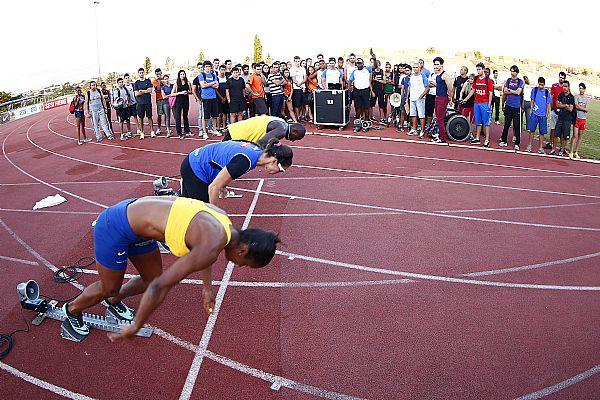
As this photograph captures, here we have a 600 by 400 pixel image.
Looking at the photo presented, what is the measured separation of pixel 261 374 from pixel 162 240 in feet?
4.80

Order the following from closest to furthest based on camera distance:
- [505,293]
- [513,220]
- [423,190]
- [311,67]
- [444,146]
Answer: [505,293] → [513,220] → [423,190] → [444,146] → [311,67]

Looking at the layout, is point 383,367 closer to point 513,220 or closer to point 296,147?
point 513,220

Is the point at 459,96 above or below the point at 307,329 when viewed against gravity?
above

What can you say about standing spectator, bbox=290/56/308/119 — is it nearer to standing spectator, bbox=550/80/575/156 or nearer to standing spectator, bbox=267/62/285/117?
standing spectator, bbox=267/62/285/117

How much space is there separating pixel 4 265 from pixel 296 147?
7.64 m

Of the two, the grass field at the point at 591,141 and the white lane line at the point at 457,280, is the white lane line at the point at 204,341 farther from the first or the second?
the grass field at the point at 591,141

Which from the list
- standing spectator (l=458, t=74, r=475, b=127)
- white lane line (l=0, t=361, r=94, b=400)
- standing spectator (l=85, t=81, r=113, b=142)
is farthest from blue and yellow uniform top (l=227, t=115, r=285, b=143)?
standing spectator (l=85, t=81, r=113, b=142)

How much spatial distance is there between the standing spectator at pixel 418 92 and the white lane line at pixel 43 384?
1083 centimetres

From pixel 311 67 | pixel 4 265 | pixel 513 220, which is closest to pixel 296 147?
pixel 311 67

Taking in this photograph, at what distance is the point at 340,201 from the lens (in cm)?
833

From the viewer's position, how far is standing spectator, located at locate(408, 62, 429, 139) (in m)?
12.6

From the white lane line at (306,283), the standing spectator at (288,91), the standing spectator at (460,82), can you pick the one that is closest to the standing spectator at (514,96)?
the standing spectator at (460,82)

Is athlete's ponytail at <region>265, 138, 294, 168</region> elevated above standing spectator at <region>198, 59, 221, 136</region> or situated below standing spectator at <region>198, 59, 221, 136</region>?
below

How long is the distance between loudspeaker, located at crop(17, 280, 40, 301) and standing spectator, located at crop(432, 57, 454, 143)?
980 centimetres
